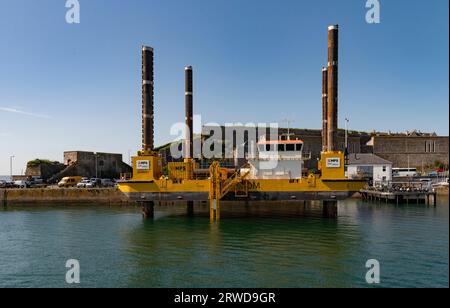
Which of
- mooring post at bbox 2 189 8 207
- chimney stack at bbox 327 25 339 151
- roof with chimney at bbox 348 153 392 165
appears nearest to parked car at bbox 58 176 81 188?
mooring post at bbox 2 189 8 207

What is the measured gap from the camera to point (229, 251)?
20.0 m

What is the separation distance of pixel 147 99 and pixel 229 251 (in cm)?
1826

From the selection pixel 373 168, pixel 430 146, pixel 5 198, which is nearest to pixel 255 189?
pixel 373 168

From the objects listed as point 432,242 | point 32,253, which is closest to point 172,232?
point 32,253

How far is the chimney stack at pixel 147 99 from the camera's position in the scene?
1262 inches

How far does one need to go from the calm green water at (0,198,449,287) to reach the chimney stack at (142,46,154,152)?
8.16 m

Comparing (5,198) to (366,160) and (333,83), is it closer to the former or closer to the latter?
(333,83)

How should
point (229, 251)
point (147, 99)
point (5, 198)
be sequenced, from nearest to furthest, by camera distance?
point (229, 251), point (147, 99), point (5, 198)

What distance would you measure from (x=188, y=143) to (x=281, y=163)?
1309cm

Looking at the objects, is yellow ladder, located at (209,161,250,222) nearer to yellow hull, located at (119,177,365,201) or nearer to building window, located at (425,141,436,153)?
yellow hull, located at (119,177,365,201)

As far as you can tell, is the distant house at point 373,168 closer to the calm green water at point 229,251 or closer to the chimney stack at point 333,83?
the calm green water at point 229,251

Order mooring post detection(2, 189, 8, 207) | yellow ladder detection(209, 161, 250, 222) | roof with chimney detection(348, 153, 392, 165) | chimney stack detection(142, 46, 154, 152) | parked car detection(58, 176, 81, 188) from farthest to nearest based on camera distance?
roof with chimney detection(348, 153, 392, 165)
parked car detection(58, 176, 81, 188)
mooring post detection(2, 189, 8, 207)
chimney stack detection(142, 46, 154, 152)
yellow ladder detection(209, 161, 250, 222)

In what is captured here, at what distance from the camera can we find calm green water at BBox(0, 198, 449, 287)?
15.2m
